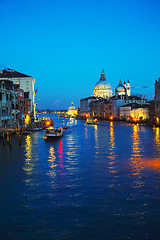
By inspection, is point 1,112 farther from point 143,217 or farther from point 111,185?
point 143,217

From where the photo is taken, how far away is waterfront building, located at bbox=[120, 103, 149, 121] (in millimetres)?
94062

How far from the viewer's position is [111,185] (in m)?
16.2

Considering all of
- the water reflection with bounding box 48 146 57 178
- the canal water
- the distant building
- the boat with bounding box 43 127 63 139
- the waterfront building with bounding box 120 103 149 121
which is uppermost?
the distant building

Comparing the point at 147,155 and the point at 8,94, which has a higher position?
the point at 8,94

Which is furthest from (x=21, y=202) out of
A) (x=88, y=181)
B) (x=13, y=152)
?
(x=13, y=152)

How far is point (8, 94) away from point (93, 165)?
2877 centimetres

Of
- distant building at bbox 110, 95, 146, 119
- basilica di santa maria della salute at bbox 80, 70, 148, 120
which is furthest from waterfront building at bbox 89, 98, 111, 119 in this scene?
distant building at bbox 110, 95, 146, 119

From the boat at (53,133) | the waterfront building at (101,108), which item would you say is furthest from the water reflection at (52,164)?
the waterfront building at (101,108)

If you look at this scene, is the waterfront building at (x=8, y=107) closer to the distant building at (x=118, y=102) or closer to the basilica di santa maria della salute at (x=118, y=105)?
the basilica di santa maria della salute at (x=118, y=105)

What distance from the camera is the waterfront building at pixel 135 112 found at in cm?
9406

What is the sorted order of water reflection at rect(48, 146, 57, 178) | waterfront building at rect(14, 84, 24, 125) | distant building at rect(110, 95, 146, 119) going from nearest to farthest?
water reflection at rect(48, 146, 57, 178) → waterfront building at rect(14, 84, 24, 125) → distant building at rect(110, 95, 146, 119)

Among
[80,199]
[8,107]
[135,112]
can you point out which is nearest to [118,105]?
[135,112]

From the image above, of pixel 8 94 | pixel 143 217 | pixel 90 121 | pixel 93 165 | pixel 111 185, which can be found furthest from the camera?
pixel 90 121

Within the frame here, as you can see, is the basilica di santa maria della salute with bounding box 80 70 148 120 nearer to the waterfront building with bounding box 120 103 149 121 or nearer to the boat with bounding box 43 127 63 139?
the waterfront building with bounding box 120 103 149 121
